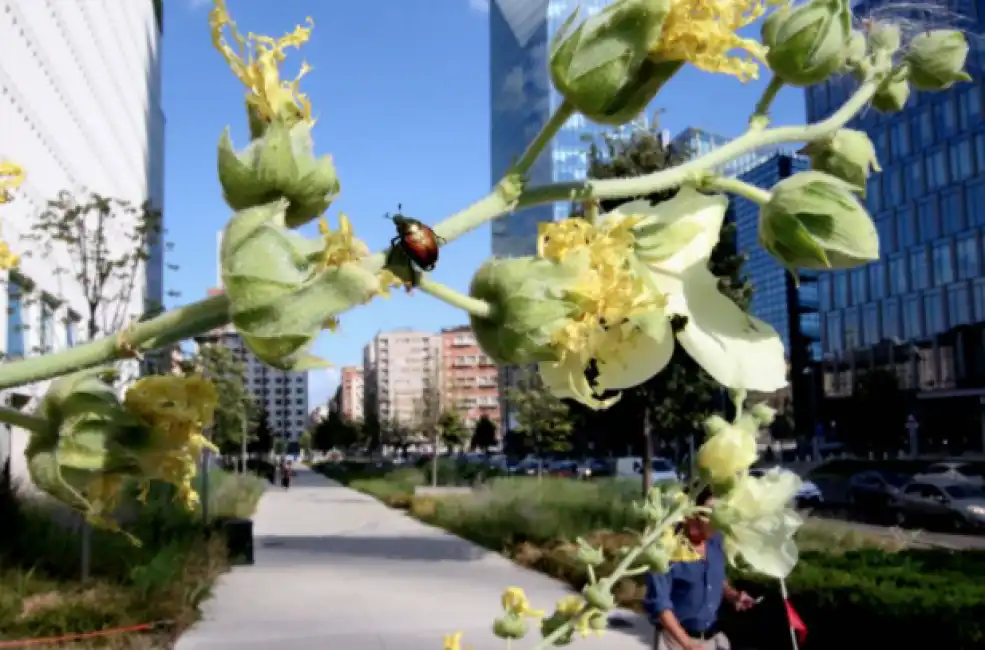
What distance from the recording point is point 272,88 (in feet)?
2.92

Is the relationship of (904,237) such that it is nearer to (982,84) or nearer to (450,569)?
(982,84)

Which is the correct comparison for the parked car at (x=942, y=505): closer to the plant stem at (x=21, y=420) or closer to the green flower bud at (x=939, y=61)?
the green flower bud at (x=939, y=61)

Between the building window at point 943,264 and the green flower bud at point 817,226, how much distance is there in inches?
2438

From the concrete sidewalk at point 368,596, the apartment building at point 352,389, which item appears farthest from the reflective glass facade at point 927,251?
the apartment building at point 352,389

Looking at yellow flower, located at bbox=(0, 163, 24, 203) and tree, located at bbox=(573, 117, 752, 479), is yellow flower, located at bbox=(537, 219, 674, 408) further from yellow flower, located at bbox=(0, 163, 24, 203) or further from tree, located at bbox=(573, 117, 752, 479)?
tree, located at bbox=(573, 117, 752, 479)

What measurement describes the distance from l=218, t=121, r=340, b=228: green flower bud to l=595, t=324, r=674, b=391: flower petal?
0.29m

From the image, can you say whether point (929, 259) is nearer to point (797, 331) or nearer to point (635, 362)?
point (797, 331)

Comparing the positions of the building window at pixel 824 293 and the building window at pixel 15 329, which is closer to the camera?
the building window at pixel 15 329

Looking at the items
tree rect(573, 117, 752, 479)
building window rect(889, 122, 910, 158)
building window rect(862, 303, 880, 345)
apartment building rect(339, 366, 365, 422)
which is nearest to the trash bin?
tree rect(573, 117, 752, 479)

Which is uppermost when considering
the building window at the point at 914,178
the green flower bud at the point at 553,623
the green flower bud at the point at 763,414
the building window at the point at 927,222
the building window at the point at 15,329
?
the building window at the point at 914,178

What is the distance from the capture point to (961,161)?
56.1m

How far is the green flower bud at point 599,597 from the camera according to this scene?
1454 mm

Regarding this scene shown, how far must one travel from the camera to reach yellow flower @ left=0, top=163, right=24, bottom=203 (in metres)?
1.00

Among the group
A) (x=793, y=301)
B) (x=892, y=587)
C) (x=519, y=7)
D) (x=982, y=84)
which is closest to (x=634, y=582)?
(x=892, y=587)
